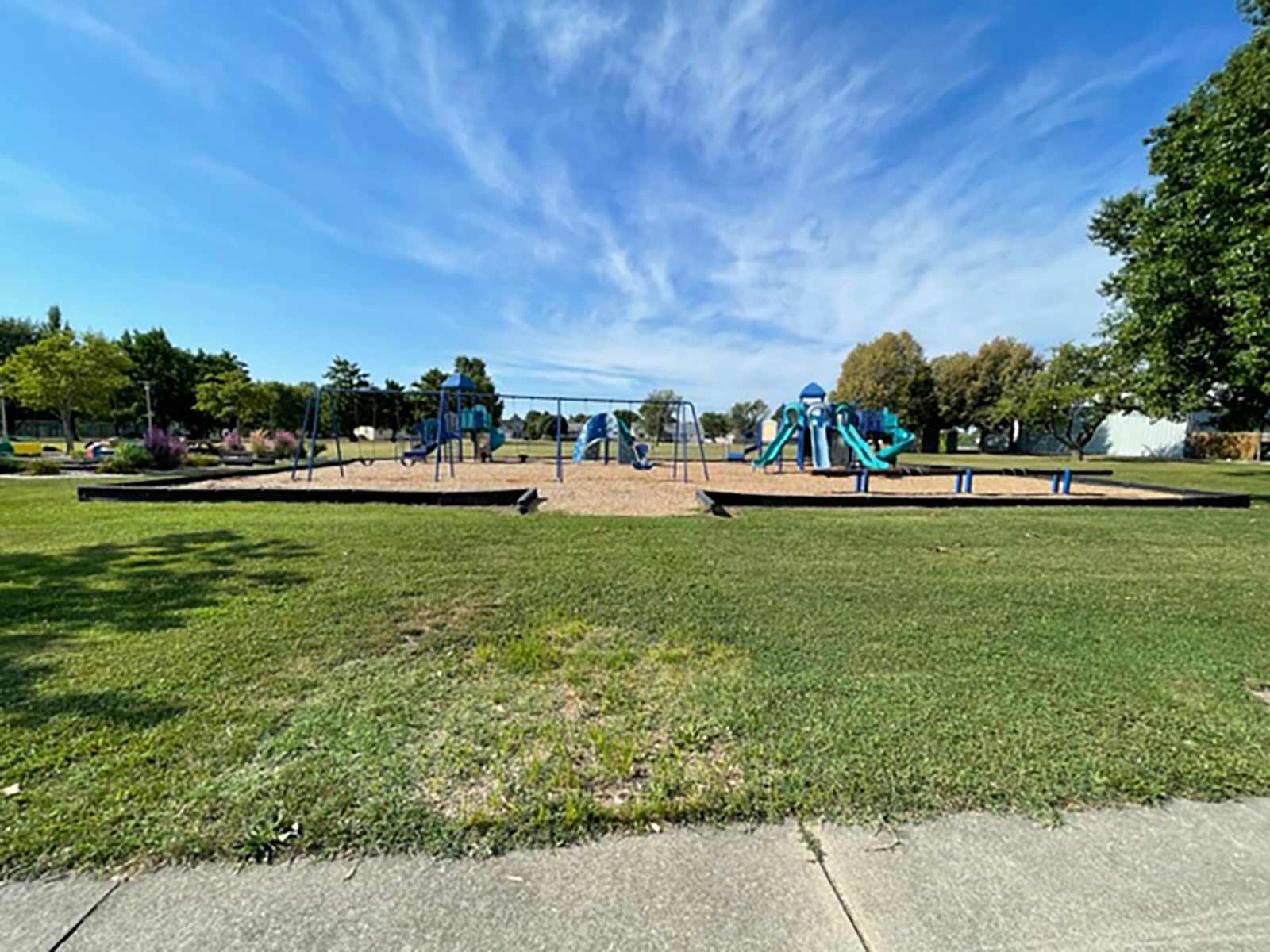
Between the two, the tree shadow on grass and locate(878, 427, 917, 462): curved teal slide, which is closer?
the tree shadow on grass

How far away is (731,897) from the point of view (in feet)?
5.24

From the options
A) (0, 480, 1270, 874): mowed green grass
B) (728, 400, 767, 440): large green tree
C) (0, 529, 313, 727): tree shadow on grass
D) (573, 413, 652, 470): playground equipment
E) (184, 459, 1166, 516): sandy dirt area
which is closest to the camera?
(0, 480, 1270, 874): mowed green grass

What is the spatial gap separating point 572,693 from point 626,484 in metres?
11.4

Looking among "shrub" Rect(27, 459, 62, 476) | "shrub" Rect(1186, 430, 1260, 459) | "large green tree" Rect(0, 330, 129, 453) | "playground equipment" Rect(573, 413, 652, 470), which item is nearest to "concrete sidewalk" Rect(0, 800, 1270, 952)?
"shrub" Rect(27, 459, 62, 476)

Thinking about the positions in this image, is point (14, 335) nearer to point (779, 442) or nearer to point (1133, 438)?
point (779, 442)

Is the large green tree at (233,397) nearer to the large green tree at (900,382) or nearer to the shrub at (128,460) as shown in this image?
the shrub at (128,460)

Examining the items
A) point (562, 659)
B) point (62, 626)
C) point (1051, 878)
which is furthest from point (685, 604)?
point (62, 626)

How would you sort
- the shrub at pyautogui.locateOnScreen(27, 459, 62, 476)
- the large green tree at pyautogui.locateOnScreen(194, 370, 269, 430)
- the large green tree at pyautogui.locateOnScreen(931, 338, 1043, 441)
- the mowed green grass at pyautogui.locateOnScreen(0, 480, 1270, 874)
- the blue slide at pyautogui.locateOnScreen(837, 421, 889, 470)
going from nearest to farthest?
1. the mowed green grass at pyautogui.locateOnScreen(0, 480, 1270, 874)
2. the shrub at pyautogui.locateOnScreen(27, 459, 62, 476)
3. the blue slide at pyautogui.locateOnScreen(837, 421, 889, 470)
4. the large green tree at pyautogui.locateOnScreen(194, 370, 269, 430)
5. the large green tree at pyautogui.locateOnScreen(931, 338, 1043, 441)

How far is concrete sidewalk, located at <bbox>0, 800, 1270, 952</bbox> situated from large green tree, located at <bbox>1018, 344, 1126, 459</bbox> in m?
35.8

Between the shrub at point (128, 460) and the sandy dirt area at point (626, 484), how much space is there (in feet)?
14.5

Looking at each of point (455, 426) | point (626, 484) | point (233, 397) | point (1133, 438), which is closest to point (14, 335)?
point (233, 397)

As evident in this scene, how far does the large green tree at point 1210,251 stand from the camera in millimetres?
9078

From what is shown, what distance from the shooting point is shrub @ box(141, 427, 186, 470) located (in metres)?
16.5

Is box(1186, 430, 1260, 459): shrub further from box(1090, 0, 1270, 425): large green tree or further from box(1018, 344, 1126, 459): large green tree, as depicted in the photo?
box(1090, 0, 1270, 425): large green tree
